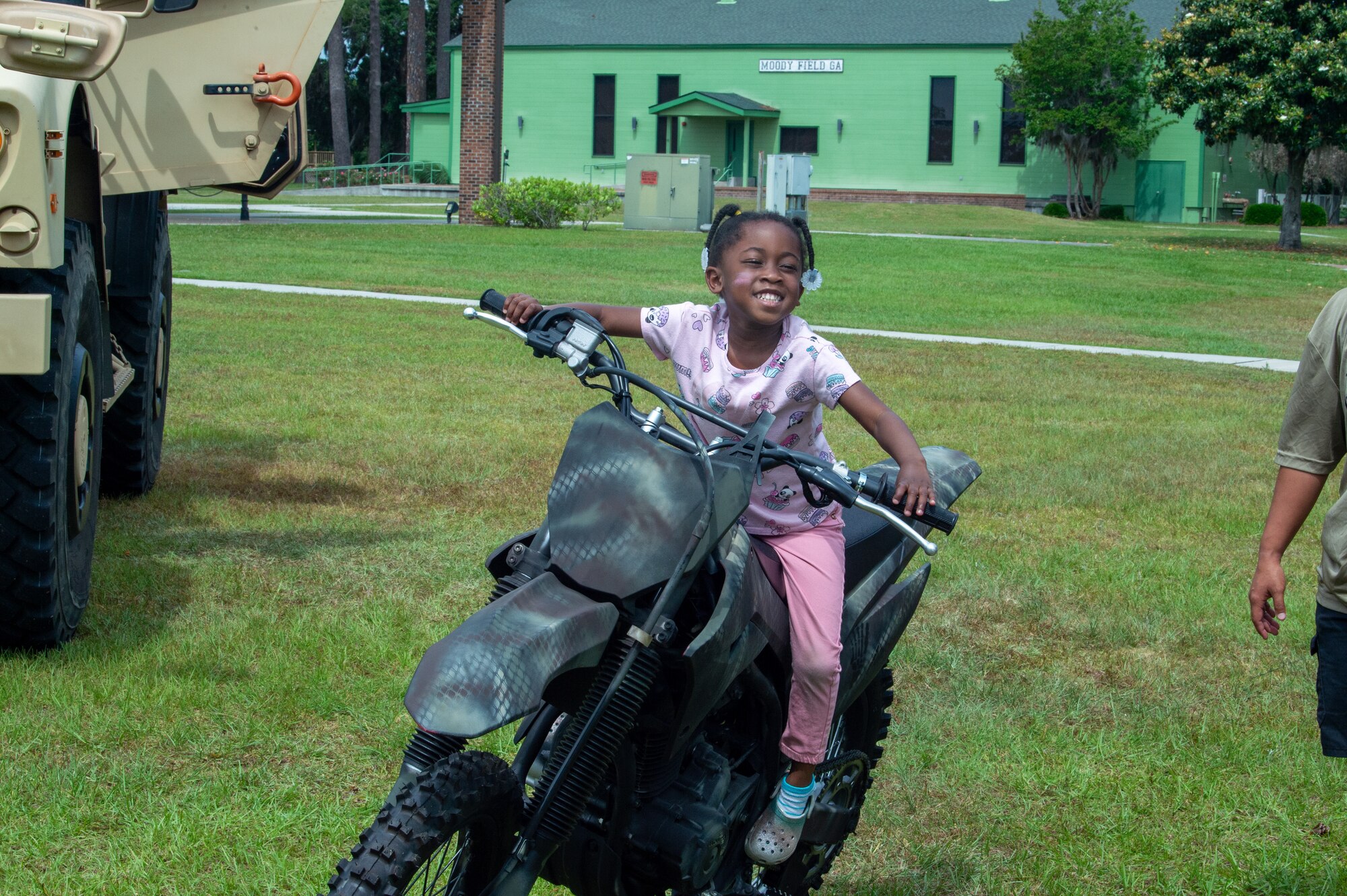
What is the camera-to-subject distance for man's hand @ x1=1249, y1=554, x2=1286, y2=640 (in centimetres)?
336

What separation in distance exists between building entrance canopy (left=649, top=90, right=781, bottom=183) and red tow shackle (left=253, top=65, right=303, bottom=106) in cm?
4689

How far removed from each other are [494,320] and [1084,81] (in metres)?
48.9

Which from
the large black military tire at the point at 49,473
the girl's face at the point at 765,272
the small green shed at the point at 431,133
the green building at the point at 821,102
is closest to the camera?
the girl's face at the point at 765,272

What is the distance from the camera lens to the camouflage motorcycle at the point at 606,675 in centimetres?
241

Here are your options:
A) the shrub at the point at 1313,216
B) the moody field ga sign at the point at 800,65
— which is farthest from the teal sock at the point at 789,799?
the shrub at the point at 1313,216

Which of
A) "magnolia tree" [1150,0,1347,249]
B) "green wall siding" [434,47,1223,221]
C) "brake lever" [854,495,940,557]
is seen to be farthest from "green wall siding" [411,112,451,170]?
"brake lever" [854,495,940,557]

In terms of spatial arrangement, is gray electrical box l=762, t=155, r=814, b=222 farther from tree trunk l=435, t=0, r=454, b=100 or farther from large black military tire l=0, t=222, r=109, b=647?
tree trunk l=435, t=0, r=454, b=100

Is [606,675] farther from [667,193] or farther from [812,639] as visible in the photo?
[667,193]

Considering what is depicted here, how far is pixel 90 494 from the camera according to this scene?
215 inches

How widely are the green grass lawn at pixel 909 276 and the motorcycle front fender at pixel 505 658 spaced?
13587 millimetres

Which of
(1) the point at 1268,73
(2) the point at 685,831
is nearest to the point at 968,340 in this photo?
(2) the point at 685,831

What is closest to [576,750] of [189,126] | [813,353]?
[813,353]

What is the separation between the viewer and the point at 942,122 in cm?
5269

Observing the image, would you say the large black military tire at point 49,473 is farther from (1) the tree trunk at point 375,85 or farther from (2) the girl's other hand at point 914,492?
(1) the tree trunk at point 375,85
